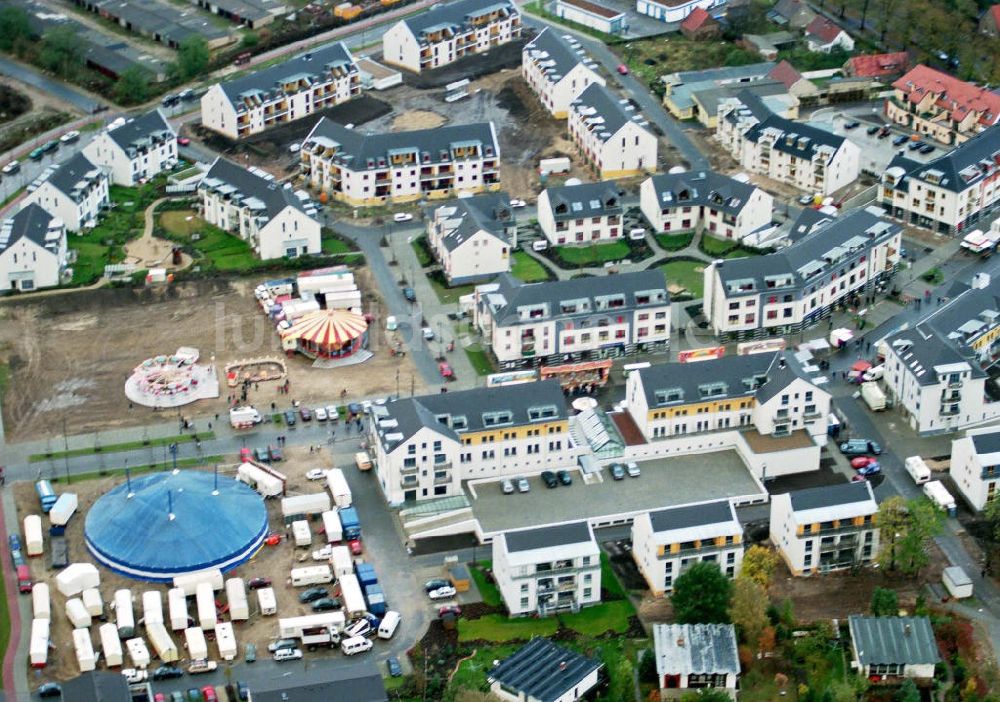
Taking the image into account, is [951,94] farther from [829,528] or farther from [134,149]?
[134,149]

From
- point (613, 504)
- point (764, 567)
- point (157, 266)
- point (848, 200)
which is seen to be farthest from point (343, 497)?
point (848, 200)

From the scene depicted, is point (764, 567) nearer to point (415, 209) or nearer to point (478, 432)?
point (478, 432)

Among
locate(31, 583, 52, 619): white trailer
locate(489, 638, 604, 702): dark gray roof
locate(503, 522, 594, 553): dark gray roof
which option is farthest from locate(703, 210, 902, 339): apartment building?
locate(31, 583, 52, 619): white trailer

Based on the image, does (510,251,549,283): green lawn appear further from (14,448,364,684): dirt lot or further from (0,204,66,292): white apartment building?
(0,204,66,292): white apartment building

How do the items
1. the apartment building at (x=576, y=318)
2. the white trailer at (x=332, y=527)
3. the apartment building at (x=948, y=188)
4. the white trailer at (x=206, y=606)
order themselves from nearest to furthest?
1. the white trailer at (x=206, y=606)
2. the white trailer at (x=332, y=527)
3. the apartment building at (x=576, y=318)
4. the apartment building at (x=948, y=188)

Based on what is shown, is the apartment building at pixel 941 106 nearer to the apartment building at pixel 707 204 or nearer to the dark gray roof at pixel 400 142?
the apartment building at pixel 707 204

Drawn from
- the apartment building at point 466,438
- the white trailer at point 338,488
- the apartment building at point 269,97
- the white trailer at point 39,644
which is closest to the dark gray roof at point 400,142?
the apartment building at point 269,97
